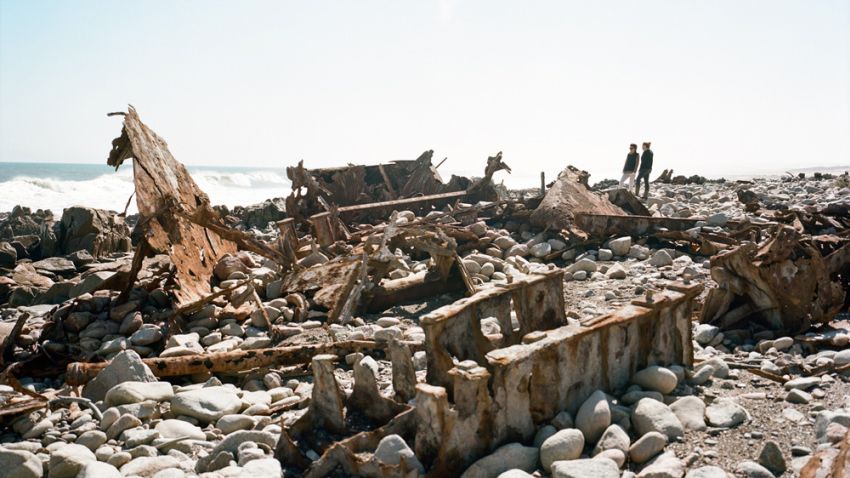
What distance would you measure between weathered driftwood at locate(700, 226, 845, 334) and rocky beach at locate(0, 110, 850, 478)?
0.02 m

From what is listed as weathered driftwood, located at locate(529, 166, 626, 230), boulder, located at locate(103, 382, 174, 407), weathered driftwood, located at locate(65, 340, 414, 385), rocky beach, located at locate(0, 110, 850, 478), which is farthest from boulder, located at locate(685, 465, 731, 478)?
weathered driftwood, located at locate(529, 166, 626, 230)

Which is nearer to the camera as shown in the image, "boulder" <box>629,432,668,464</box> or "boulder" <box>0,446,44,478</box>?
"boulder" <box>629,432,668,464</box>

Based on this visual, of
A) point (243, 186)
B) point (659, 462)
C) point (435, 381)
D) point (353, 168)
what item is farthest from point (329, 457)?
point (243, 186)

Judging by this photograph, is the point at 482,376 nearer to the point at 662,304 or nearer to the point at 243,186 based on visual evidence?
the point at 662,304

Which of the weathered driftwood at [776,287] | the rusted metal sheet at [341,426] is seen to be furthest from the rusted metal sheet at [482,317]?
the weathered driftwood at [776,287]

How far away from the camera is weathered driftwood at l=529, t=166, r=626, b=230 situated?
11055mm

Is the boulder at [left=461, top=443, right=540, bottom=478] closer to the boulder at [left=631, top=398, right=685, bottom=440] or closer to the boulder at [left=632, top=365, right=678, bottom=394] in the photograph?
the boulder at [left=631, top=398, right=685, bottom=440]

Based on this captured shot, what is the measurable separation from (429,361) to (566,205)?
7.81 metres

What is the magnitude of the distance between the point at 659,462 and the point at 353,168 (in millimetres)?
12227

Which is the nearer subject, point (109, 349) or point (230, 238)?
point (109, 349)

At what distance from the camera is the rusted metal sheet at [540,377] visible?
10.7ft

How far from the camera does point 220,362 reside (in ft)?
17.1

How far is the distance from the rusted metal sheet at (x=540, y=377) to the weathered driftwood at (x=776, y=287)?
1.40 meters

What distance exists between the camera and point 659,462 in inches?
125
